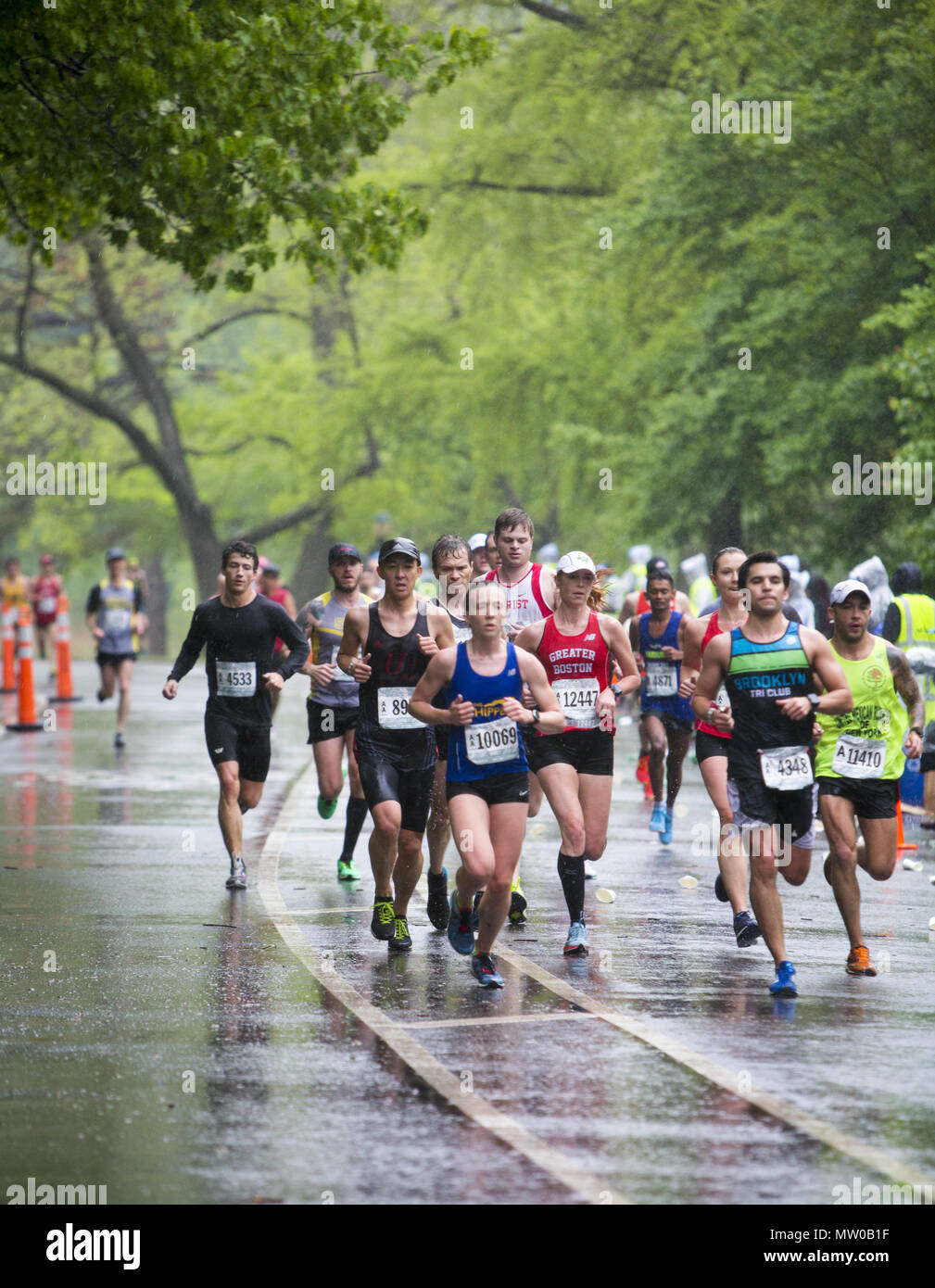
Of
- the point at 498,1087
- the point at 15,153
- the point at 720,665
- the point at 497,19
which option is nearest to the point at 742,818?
the point at 720,665

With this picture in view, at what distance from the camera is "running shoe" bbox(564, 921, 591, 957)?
32.1 ft

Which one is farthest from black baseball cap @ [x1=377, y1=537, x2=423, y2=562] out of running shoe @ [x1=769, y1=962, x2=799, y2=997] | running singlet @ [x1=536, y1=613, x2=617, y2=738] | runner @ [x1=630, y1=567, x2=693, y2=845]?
runner @ [x1=630, y1=567, x2=693, y2=845]

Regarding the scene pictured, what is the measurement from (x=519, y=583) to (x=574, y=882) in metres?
1.90

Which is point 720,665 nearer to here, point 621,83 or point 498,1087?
point 498,1087

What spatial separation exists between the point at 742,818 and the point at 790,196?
18998 millimetres

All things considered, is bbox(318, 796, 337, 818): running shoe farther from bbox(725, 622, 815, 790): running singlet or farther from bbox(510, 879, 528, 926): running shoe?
bbox(725, 622, 815, 790): running singlet

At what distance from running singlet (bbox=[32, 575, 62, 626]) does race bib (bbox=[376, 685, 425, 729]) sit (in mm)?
30771

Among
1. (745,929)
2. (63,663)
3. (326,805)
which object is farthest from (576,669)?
(63,663)

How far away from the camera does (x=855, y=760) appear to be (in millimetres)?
9547

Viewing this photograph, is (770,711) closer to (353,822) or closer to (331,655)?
(353,822)

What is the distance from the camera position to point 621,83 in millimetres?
32094

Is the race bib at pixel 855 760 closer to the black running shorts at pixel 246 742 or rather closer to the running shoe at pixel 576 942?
the running shoe at pixel 576 942

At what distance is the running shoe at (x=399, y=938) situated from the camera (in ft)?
32.4

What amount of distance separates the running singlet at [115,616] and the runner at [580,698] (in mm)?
13600
